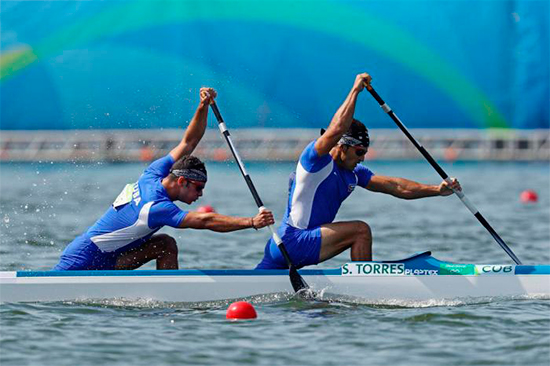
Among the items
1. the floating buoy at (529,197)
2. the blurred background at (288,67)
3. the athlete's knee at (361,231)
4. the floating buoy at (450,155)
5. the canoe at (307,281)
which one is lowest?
the canoe at (307,281)

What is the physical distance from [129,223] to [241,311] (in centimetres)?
136

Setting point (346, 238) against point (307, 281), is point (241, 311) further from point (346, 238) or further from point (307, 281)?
point (346, 238)

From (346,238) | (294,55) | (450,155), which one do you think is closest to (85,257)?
(346,238)

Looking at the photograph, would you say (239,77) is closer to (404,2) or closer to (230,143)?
(404,2)

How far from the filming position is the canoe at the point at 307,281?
30.2 feet

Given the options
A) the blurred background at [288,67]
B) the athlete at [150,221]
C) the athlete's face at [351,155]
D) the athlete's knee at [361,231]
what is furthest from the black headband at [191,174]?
the blurred background at [288,67]

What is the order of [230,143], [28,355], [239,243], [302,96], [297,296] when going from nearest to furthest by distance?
[28,355] < [297,296] < [230,143] < [239,243] < [302,96]

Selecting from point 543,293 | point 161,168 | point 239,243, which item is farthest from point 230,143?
point 239,243

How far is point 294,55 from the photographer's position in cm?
3716

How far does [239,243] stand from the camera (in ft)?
52.3

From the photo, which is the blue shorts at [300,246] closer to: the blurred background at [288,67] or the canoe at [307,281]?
the canoe at [307,281]

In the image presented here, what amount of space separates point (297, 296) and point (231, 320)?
87 cm

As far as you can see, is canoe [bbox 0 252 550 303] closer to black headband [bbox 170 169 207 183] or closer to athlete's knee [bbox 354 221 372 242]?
athlete's knee [bbox 354 221 372 242]

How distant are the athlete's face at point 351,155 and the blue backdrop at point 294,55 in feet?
85.7
